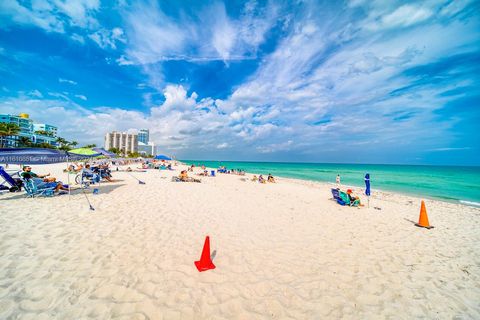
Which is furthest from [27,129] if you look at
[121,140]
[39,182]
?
[39,182]

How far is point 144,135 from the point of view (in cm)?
14250

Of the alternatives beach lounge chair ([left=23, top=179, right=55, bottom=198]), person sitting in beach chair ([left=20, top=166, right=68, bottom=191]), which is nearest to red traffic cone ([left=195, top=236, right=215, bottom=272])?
beach lounge chair ([left=23, top=179, right=55, bottom=198])

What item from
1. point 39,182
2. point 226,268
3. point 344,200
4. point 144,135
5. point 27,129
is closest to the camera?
point 226,268

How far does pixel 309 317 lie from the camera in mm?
2660

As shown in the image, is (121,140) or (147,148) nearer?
(121,140)

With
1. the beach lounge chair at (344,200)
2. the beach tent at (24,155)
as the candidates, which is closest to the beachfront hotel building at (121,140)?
the beach tent at (24,155)

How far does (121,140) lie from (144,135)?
121 ft

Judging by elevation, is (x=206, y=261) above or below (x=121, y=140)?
below

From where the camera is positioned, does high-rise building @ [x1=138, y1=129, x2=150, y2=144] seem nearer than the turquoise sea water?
No

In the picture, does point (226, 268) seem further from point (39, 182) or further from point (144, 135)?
point (144, 135)

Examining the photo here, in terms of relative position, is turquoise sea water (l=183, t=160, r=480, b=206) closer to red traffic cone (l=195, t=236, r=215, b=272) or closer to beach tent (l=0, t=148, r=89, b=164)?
red traffic cone (l=195, t=236, r=215, b=272)

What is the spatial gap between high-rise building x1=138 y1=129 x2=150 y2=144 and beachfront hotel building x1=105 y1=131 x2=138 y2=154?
31.0 metres

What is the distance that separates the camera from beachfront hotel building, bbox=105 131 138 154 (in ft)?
345

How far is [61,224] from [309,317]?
21.4 feet
